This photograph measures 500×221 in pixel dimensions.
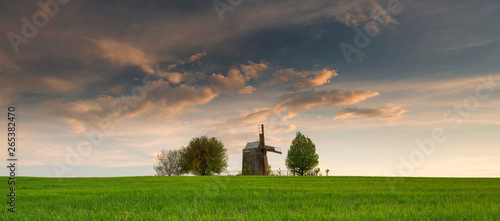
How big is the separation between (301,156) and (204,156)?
2060 cm

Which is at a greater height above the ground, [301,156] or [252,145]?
[252,145]

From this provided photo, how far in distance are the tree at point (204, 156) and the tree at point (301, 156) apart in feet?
50.1

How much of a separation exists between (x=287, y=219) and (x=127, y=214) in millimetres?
3898

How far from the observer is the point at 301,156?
62.9 m

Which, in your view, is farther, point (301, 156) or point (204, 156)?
point (204, 156)

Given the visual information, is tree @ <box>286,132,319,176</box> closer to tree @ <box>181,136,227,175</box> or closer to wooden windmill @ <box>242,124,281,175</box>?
wooden windmill @ <box>242,124,281,175</box>

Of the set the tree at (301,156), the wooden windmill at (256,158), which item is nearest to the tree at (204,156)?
the wooden windmill at (256,158)

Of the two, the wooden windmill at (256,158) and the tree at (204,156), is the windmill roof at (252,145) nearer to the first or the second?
the wooden windmill at (256,158)

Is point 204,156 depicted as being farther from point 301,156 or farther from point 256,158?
point 301,156

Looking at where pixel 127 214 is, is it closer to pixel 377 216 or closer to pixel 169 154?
pixel 377 216

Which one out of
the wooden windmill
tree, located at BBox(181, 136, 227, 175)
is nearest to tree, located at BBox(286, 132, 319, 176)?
the wooden windmill

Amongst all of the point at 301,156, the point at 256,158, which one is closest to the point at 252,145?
the point at 256,158

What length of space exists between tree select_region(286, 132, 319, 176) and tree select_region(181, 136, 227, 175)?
15271 mm

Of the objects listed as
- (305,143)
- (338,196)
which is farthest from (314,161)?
(338,196)
